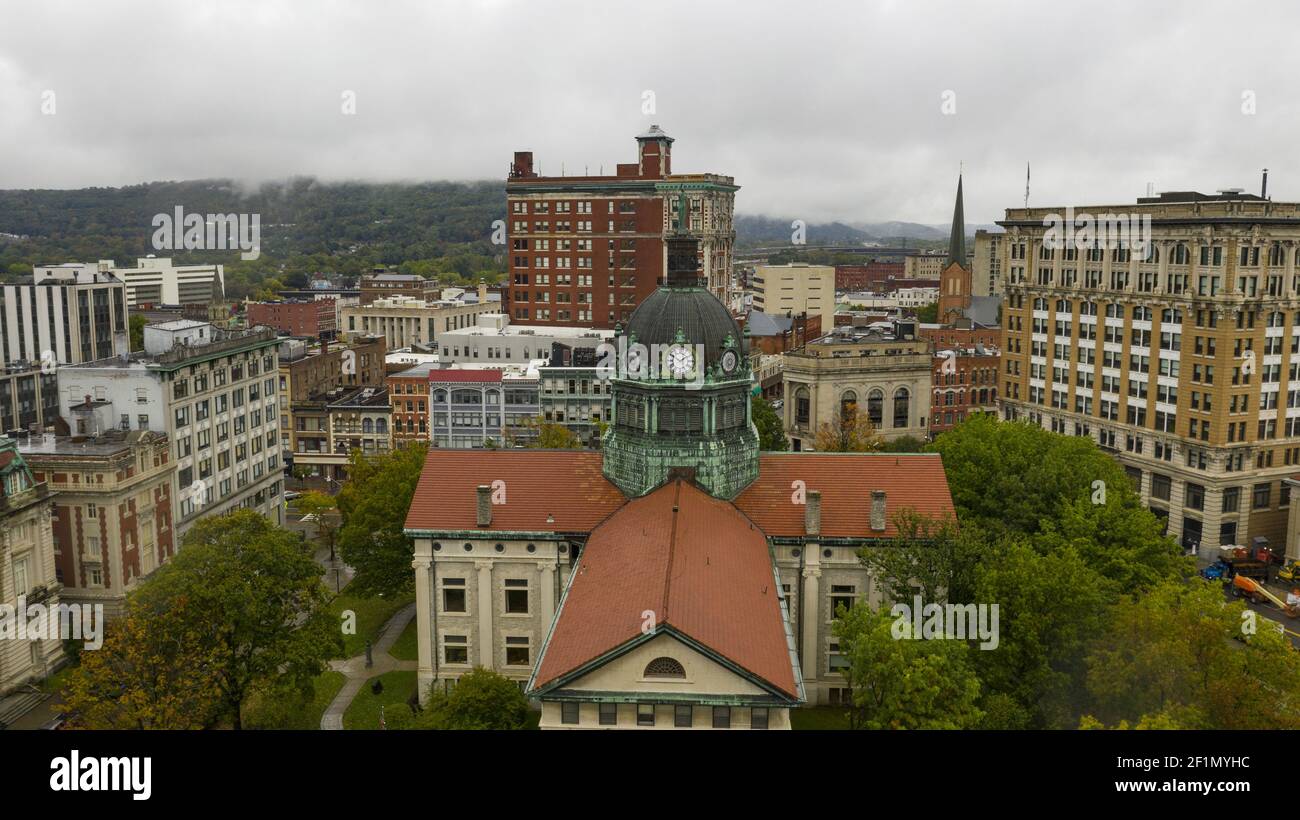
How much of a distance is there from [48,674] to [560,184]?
366ft

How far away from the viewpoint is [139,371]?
83750 mm

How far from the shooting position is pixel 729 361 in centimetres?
6062

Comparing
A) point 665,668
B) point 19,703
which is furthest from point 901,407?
point 19,703

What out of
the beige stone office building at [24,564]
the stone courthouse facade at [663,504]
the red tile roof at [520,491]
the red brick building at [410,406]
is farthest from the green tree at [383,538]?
the red brick building at [410,406]

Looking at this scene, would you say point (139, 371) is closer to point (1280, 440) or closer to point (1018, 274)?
point (1018, 274)

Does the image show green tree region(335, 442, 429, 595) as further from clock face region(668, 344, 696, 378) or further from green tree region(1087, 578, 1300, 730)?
green tree region(1087, 578, 1300, 730)

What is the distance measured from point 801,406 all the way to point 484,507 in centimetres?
7185

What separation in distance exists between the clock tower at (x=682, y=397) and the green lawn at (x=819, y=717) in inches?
499

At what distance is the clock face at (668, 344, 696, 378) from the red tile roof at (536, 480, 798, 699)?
7196 millimetres

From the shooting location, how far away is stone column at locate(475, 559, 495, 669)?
59.1 m

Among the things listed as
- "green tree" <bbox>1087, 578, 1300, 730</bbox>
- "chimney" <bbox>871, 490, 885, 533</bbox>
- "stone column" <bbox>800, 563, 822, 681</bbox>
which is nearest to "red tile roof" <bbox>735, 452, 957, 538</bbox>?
"chimney" <bbox>871, 490, 885, 533</bbox>

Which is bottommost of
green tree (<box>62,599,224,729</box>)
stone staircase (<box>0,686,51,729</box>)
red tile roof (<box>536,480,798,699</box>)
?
stone staircase (<box>0,686,51,729</box>)

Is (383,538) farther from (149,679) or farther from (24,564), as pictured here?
(149,679)

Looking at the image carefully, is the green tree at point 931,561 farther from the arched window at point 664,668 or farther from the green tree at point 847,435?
the green tree at point 847,435
